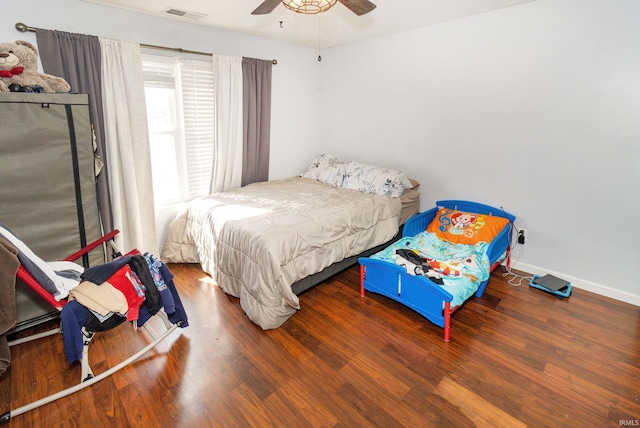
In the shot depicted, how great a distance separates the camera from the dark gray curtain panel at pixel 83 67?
246 centimetres

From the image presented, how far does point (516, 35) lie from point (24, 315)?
170 inches

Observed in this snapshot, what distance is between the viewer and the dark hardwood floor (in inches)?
66.9

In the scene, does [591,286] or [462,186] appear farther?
[462,186]

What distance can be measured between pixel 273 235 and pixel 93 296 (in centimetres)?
112

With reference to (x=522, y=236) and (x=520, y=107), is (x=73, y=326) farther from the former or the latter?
(x=520, y=107)

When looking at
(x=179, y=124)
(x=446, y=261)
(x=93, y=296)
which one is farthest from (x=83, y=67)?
(x=446, y=261)

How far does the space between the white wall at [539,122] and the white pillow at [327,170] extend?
0.74 meters

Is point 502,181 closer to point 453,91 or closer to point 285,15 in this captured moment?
point 453,91

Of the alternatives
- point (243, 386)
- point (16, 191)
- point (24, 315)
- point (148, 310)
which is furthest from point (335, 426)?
point (16, 191)

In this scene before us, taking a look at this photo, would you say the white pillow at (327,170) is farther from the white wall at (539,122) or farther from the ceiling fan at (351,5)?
the ceiling fan at (351,5)

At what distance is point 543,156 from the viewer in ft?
9.41

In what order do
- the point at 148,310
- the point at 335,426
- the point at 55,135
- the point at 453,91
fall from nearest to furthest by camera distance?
the point at 335,426 < the point at 148,310 < the point at 55,135 < the point at 453,91

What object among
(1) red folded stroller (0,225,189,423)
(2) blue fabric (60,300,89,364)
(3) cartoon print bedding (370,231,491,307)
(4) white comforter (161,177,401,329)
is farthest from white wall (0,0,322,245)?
(3) cartoon print bedding (370,231,491,307)

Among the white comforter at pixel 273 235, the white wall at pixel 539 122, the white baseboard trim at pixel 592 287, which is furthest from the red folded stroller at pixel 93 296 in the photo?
the white baseboard trim at pixel 592 287
